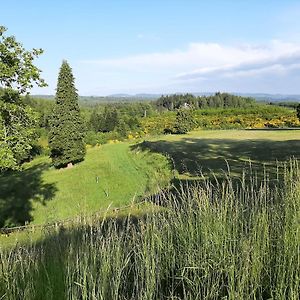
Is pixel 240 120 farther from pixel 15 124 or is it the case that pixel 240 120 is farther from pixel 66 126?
pixel 15 124

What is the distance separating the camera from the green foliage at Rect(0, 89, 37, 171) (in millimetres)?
13477

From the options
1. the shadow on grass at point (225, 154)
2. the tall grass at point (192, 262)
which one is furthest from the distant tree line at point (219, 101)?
the tall grass at point (192, 262)

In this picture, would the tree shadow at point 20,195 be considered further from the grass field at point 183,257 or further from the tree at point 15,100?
the grass field at point 183,257

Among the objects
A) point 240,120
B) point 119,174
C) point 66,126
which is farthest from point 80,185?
point 240,120

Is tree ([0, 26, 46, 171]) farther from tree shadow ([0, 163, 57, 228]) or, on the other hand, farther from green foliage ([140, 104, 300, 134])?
green foliage ([140, 104, 300, 134])

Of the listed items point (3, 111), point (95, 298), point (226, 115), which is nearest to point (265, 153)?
point (3, 111)

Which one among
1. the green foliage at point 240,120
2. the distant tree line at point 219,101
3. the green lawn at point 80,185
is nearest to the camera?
the green lawn at point 80,185

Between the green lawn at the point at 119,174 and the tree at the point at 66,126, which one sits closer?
the green lawn at the point at 119,174

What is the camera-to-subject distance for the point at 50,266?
13.2 feet

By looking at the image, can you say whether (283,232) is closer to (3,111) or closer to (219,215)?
(219,215)

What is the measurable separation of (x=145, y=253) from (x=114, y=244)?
32 centimetres

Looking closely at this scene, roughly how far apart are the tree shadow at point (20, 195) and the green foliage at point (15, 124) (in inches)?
278

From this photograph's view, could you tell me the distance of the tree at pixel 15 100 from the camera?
13586mm

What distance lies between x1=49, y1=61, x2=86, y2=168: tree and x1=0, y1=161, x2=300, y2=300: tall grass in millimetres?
30043
